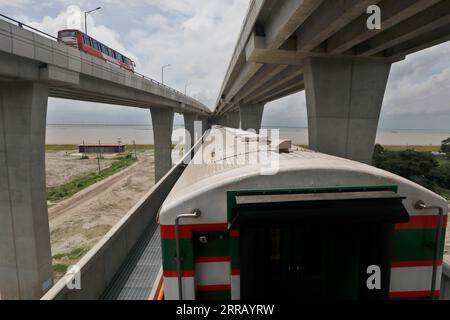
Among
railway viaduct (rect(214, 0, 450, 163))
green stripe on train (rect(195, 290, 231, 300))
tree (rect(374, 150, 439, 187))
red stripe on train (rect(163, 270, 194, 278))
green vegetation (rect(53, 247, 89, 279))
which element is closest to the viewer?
red stripe on train (rect(163, 270, 194, 278))

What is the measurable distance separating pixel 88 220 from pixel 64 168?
37029 millimetres

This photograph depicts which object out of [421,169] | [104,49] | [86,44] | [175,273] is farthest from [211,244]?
[421,169]

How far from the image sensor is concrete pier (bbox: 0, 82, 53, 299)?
393 inches

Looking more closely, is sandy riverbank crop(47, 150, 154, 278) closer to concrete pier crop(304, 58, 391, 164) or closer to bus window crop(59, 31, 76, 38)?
bus window crop(59, 31, 76, 38)

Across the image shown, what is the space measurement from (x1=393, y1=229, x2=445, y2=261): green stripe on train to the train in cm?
1

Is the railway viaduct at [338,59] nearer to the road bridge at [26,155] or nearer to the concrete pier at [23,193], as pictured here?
the road bridge at [26,155]

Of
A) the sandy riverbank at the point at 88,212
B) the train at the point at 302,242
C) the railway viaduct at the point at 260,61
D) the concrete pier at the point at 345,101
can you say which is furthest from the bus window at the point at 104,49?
the train at the point at 302,242

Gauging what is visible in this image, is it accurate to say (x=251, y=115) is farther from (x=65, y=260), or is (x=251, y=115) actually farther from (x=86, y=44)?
(x=65, y=260)

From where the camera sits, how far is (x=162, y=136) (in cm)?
3005

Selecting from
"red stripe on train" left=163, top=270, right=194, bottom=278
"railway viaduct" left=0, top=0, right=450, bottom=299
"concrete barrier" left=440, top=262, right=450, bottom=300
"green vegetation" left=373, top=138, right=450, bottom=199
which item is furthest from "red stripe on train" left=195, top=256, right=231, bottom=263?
"green vegetation" left=373, top=138, right=450, bottom=199

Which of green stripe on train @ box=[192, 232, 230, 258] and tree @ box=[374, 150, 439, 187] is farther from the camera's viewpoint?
tree @ box=[374, 150, 439, 187]

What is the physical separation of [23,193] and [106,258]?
677 cm

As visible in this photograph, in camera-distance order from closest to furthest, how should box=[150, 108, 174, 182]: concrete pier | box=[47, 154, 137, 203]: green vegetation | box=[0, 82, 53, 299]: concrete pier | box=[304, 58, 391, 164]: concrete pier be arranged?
box=[304, 58, 391, 164]: concrete pier → box=[0, 82, 53, 299]: concrete pier → box=[150, 108, 174, 182]: concrete pier → box=[47, 154, 137, 203]: green vegetation
